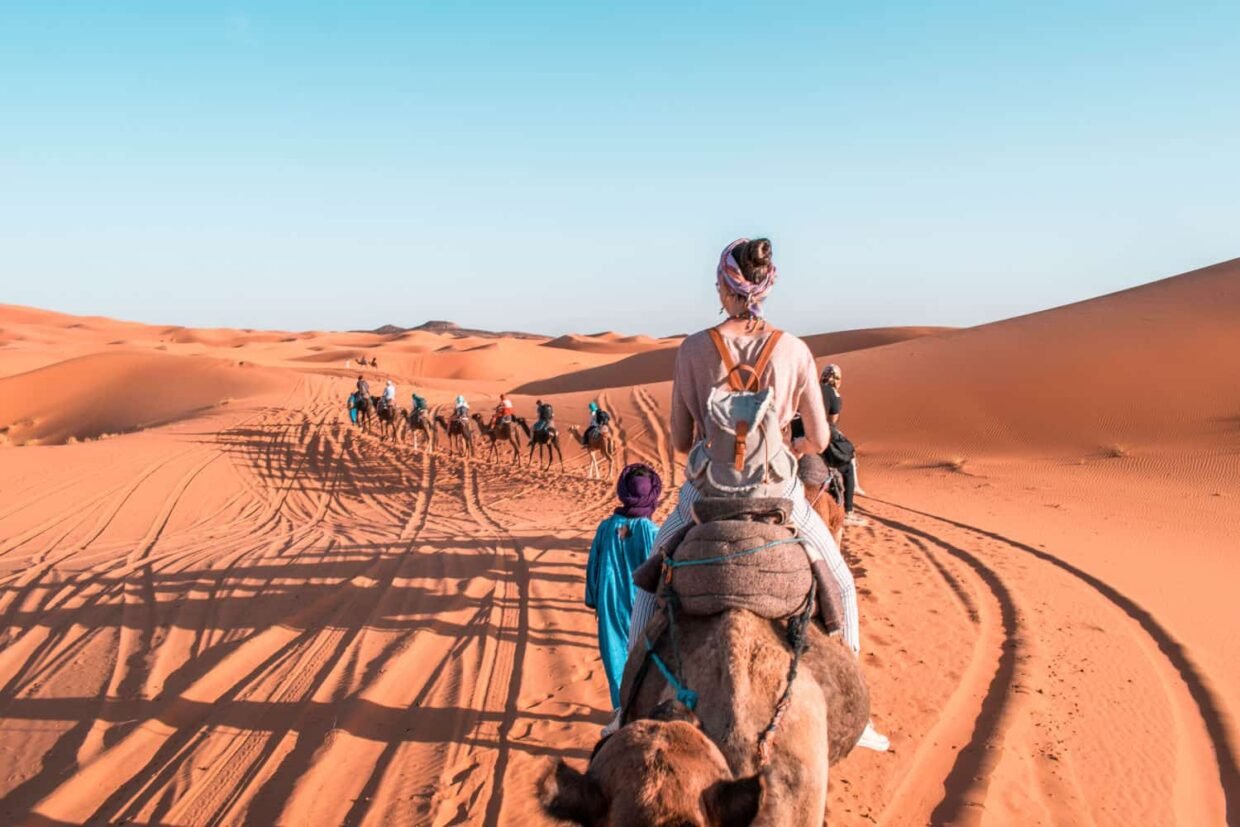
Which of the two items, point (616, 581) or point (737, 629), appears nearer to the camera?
point (737, 629)

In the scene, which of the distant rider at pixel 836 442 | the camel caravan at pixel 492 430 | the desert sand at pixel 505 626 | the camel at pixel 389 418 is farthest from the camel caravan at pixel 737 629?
the camel at pixel 389 418

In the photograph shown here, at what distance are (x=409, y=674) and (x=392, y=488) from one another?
12.7 meters

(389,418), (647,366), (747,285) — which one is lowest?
(647,366)

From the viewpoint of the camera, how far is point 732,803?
1.90m

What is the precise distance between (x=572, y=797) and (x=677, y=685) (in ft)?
2.36

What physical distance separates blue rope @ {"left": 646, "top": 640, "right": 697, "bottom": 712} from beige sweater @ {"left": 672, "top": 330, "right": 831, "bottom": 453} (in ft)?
3.04

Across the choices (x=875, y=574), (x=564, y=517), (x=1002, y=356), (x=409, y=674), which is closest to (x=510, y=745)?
(x=409, y=674)

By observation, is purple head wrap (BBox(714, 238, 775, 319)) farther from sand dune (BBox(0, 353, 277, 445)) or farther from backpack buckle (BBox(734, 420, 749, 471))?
sand dune (BBox(0, 353, 277, 445))

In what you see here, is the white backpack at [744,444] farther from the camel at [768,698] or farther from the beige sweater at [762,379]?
the camel at [768,698]

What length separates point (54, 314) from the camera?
119750 millimetres

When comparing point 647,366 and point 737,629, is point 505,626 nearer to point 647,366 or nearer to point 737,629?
point 737,629

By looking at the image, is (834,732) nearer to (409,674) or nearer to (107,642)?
(409,674)

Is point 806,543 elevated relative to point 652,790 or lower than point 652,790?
elevated

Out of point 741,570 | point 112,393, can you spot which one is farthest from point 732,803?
point 112,393
